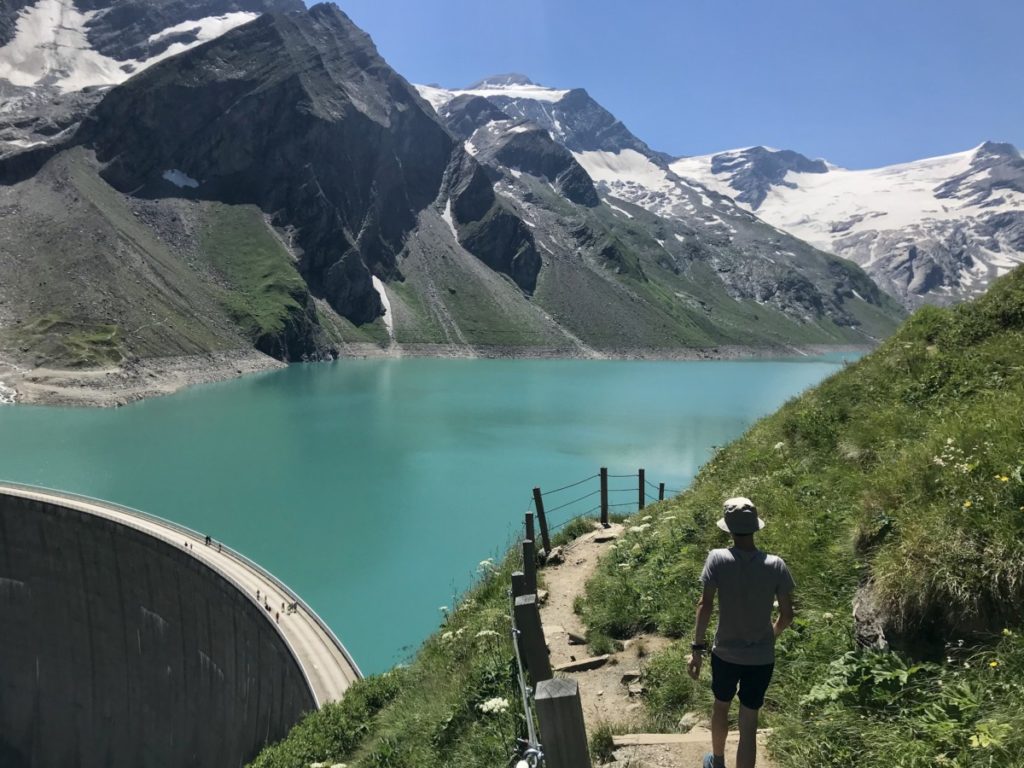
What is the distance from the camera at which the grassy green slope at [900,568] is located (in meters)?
5.23

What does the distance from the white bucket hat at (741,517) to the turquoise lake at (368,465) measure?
13.8m

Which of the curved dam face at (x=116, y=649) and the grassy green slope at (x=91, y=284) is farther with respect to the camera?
the grassy green slope at (x=91, y=284)

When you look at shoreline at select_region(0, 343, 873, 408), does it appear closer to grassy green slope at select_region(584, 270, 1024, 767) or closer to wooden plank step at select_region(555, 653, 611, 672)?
wooden plank step at select_region(555, 653, 611, 672)

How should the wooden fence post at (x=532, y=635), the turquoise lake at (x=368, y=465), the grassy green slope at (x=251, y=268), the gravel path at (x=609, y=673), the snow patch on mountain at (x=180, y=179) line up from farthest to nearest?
the snow patch on mountain at (x=180, y=179), the grassy green slope at (x=251, y=268), the turquoise lake at (x=368, y=465), the wooden fence post at (x=532, y=635), the gravel path at (x=609, y=673)

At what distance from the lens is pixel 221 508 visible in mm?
41812

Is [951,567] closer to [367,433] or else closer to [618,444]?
[618,444]

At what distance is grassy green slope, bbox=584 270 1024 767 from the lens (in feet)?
17.1

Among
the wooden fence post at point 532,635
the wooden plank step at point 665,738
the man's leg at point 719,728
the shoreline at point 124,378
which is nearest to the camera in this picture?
the man's leg at point 719,728

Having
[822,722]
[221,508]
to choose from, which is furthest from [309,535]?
[822,722]

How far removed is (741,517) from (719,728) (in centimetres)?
175

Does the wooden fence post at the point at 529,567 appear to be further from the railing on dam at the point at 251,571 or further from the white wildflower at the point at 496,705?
the railing on dam at the point at 251,571

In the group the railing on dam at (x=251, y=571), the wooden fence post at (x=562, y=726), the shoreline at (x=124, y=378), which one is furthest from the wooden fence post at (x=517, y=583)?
the shoreline at (x=124, y=378)

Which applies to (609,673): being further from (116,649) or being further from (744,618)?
(116,649)

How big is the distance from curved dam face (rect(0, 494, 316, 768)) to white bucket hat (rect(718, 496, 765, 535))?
1770cm
